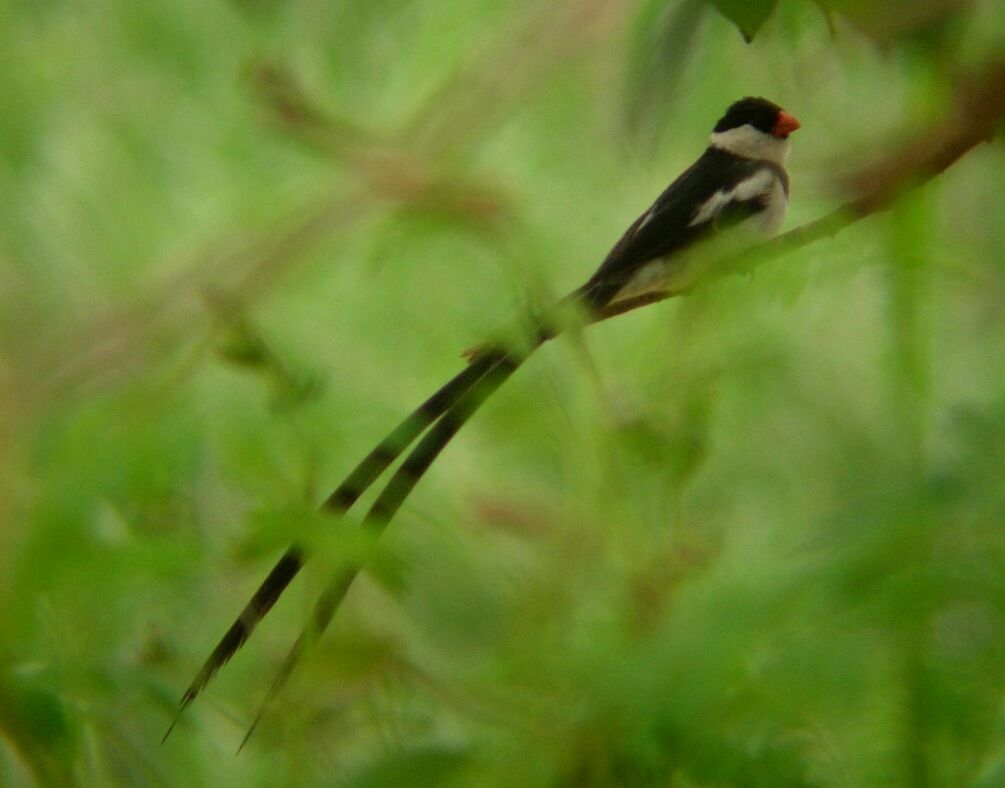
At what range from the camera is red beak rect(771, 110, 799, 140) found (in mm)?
1635

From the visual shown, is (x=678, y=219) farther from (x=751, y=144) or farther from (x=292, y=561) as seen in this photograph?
(x=292, y=561)

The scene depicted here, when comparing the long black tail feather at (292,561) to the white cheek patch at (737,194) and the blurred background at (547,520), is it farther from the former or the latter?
the white cheek patch at (737,194)

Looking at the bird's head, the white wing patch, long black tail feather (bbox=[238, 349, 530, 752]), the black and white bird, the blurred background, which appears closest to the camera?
the blurred background

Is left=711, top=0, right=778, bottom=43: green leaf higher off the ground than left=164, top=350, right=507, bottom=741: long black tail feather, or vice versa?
left=711, top=0, right=778, bottom=43: green leaf

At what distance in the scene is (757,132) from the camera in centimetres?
167

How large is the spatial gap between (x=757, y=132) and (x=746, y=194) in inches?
8.2

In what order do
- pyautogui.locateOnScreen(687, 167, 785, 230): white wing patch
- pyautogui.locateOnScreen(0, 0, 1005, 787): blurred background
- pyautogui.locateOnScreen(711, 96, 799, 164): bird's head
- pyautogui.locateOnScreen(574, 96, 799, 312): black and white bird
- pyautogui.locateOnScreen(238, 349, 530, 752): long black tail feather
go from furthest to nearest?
pyautogui.locateOnScreen(711, 96, 799, 164): bird's head < pyautogui.locateOnScreen(687, 167, 785, 230): white wing patch < pyautogui.locateOnScreen(574, 96, 799, 312): black and white bird < pyautogui.locateOnScreen(238, 349, 530, 752): long black tail feather < pyautogui.locateOnScreen(0, 0, 1005, 787): blurred background

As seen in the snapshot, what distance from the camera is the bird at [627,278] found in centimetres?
70

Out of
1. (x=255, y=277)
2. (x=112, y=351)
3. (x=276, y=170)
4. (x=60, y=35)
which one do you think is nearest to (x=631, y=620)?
(x=255, y=277)

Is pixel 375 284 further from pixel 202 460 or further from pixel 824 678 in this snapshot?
pixel 824 678

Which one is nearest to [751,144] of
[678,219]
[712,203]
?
[712,203]

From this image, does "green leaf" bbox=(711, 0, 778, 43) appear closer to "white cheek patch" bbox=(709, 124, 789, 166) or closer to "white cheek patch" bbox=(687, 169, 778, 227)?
"white cheek patch" bbox=(687, 169, 778, 227)

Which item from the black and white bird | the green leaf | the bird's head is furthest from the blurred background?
the bird's head

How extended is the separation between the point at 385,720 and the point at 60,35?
174 cm
